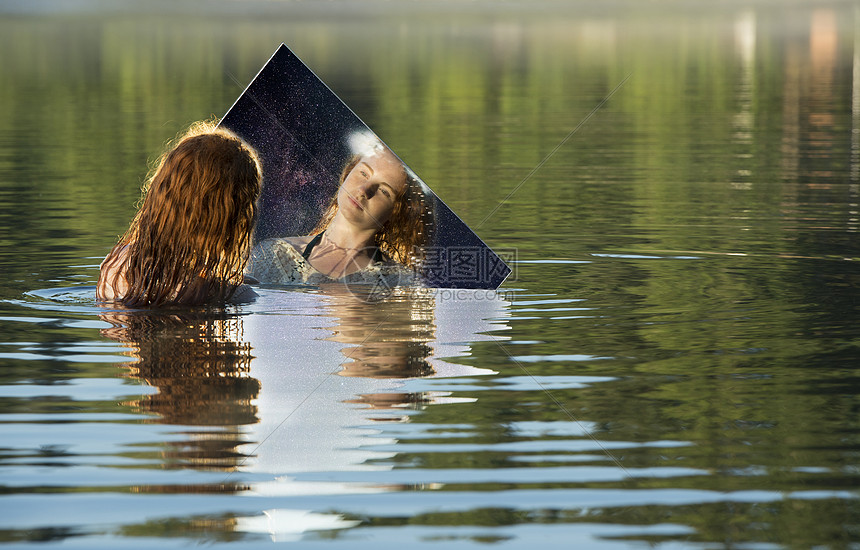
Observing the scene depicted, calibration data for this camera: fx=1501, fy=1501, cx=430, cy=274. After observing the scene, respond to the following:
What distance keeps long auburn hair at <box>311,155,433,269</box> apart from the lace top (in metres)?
0.19

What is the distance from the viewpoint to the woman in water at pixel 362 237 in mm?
11242

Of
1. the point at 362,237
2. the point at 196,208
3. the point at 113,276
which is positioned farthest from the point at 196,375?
the point at 362,237

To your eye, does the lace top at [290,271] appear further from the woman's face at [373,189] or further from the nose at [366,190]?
the nose at [366,190]

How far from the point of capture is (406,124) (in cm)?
3052

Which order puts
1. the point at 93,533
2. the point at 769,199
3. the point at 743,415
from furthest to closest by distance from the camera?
the point at 769,199 < the point at 743,415 < the point at 93,533

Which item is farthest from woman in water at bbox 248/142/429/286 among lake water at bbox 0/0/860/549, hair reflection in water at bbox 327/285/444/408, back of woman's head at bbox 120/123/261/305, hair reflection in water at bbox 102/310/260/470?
hair reflection in water at bbox 102/310/260/470

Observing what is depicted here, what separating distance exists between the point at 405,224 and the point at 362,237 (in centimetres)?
37

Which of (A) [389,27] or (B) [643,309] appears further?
(A) [389,27]

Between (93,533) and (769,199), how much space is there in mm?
12651

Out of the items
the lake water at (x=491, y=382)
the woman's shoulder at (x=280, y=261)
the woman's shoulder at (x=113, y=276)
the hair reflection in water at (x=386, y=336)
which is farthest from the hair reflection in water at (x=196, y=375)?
the woman's shoulder at (x=280, y=261)

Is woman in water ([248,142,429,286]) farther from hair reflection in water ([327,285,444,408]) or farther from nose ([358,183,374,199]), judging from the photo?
hair reflection in water ([327,285,444,408])

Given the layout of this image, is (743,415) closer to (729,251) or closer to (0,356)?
(0,356)

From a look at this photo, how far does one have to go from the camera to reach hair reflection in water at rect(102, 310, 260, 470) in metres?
7.03

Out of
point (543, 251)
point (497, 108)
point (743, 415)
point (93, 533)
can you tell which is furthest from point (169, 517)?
point (497, 108)
